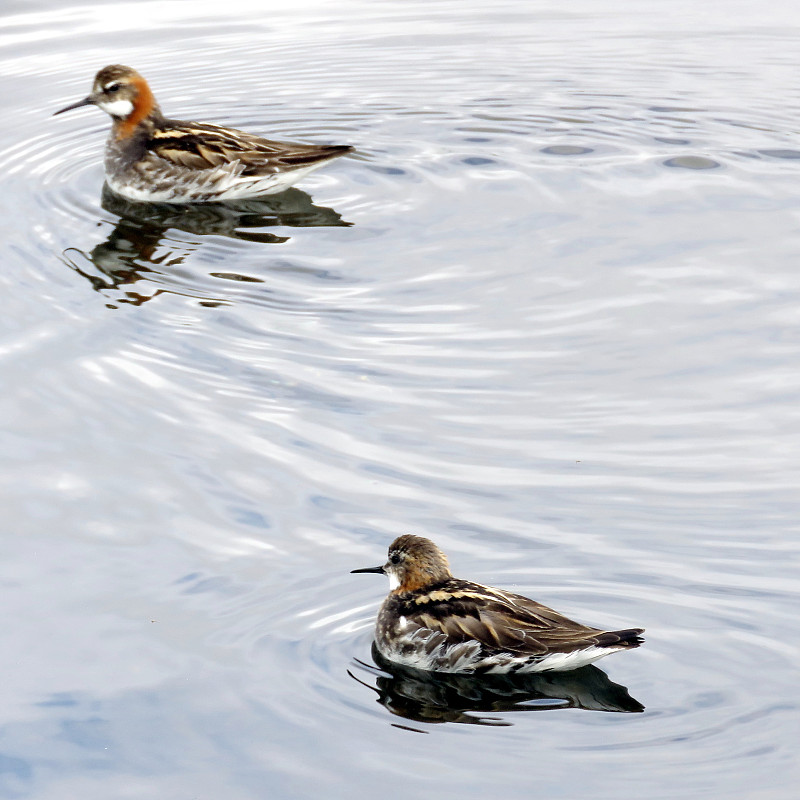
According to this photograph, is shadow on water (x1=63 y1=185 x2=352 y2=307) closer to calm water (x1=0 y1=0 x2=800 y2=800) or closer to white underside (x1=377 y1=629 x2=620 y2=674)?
calm water (x1=0 y1=0 x2=800 y2=800)

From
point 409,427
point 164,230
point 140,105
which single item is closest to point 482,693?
point 409,427

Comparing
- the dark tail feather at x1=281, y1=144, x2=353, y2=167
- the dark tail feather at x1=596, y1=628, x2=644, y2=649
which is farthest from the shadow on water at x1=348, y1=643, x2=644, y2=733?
the dark tail feather at x1=281, y1=144, x2=353, y2=167

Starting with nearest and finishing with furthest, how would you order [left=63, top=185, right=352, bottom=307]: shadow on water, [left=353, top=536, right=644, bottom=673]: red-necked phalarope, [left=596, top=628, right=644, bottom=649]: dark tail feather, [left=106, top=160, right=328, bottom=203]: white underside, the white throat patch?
1. [left=596, top=628, right=644, bottom=649]: dark tail feather
2. [left=353, top=536, right=644, bottom=673]: red-necked phalarope
3. [left=63, top=185, right=352, bottom=307]: shadow on water
4. [left=106, top=160, right=328, bottom=203]: white underside
5. the white throat patch

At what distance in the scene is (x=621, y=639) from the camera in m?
6.97

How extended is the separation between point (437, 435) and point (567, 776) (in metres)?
3.53

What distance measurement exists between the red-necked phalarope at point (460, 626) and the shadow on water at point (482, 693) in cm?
6

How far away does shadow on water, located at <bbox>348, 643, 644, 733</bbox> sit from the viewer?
7.04 m

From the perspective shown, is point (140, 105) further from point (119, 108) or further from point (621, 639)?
point (621, 639)

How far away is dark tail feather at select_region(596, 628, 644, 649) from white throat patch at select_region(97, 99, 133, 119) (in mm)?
9954

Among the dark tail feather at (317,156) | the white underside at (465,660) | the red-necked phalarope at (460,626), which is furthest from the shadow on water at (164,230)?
the white underside at (465,660)

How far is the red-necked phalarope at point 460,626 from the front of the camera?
7.25 meters

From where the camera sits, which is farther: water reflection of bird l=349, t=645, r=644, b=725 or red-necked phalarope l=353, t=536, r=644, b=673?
red-necked phalarope l=353, t=536, r=644, b=673

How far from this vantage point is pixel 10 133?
15.9 meters

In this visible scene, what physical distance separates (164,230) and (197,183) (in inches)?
39.4
